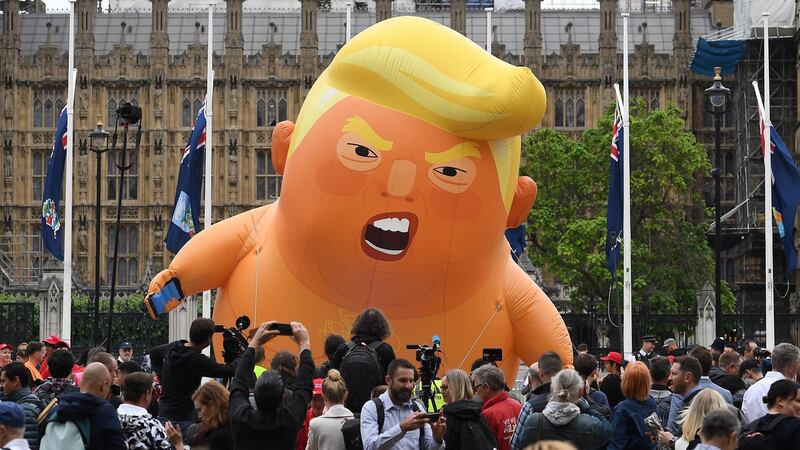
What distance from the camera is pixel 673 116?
42344mm

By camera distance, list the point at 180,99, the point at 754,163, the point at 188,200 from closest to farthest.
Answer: the point at 188,200 → the point at 754,163 → the point at 180,99

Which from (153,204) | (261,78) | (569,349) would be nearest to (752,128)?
(261,78)

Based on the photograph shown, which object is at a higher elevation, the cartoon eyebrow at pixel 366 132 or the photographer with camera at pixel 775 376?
the cartoon eyebrow at pixel 366 132

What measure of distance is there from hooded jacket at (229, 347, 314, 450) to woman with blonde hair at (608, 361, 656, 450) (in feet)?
6.20

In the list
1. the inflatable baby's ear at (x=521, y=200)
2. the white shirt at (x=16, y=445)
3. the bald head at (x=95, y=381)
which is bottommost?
the white shirt at (x=16, y=445)

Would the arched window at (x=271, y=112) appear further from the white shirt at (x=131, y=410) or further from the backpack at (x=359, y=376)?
the white shirt at (x=131, y=410)

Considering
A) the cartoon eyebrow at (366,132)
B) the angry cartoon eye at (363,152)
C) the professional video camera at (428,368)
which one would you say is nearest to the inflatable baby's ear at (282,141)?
the cartoon eyebrow at (366,132)

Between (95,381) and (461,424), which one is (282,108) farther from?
(95,381)

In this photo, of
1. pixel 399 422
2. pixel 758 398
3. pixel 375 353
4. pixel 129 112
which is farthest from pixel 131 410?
pixel 129 112

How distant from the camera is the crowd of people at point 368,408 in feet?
25.8

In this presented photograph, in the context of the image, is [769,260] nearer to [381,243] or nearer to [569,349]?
[569,349]

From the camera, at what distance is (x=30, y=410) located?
8977mm

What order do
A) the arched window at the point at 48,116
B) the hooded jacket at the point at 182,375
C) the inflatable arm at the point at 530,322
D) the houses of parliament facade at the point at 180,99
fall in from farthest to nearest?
1. the arched window at the point at 48,116
2. the houses of parliament facade at the point at 180,99
3. the inflatable arm at the point at 530,322
4. the hooded jacket at the point at 182,375

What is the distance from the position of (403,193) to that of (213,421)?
4.92 m
